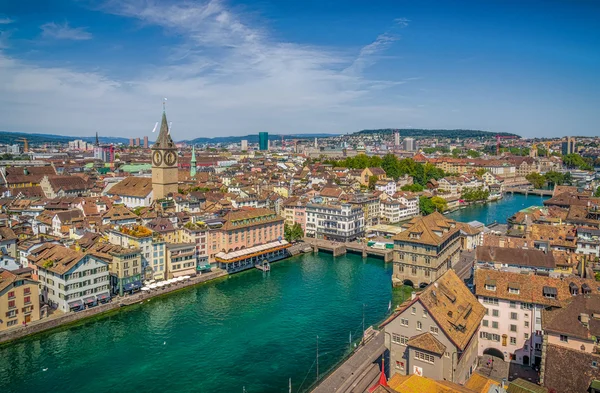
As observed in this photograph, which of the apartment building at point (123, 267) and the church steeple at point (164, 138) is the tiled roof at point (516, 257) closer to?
the apartment building at point (123, 267)

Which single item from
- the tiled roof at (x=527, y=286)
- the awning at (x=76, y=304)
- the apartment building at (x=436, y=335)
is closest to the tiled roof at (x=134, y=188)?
the awning at (x=76, y=304)

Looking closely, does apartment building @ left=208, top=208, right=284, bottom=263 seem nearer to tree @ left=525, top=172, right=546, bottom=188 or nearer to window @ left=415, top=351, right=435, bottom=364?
window @ left=415, top=351, right=435, bottom=364

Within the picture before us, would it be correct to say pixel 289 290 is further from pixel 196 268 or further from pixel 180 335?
pixel 180 335

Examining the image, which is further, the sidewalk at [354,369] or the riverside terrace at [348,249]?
the riverside terrace at [348,249]

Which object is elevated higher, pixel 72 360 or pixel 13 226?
pixel 13 226

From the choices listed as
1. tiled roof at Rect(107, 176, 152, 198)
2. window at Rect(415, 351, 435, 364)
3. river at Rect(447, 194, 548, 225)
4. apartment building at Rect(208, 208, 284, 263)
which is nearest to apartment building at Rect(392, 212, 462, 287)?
apartment building at Rect(208, 208, 284, 263)

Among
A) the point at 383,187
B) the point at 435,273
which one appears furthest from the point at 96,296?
the point at 383,187
